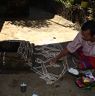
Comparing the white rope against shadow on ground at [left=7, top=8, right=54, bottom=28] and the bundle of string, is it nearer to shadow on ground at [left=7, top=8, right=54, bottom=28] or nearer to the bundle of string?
the bundle of string

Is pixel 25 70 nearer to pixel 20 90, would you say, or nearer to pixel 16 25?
pixel 20 90

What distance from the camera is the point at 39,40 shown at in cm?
637

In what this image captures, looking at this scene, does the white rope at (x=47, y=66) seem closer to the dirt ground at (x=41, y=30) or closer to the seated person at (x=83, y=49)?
the seated person at (x=83, y=49)

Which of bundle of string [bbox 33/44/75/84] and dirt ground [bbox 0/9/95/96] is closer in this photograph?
dirt ground [bbox 0/9/95/96]

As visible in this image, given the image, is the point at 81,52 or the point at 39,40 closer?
the point at 81,52

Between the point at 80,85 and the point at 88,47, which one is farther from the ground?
the point at 88,47

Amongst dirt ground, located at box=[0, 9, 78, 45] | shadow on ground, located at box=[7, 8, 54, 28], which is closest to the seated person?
dirt ground, located at box=[0, 9, 78, 45]

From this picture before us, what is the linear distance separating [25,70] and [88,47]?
47.1 inches

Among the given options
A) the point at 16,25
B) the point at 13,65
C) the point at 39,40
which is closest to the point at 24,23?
the point at 16,25

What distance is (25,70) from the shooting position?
16.0 ft

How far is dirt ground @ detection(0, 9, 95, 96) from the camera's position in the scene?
4.34 metres

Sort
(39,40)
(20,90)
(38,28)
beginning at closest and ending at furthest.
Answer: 1. (20,90)
2. (39,40)
3. (38,28)

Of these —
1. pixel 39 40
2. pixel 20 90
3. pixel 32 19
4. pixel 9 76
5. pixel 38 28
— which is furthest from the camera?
pixel 32 19

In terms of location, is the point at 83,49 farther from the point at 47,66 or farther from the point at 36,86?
the point at 36,86
